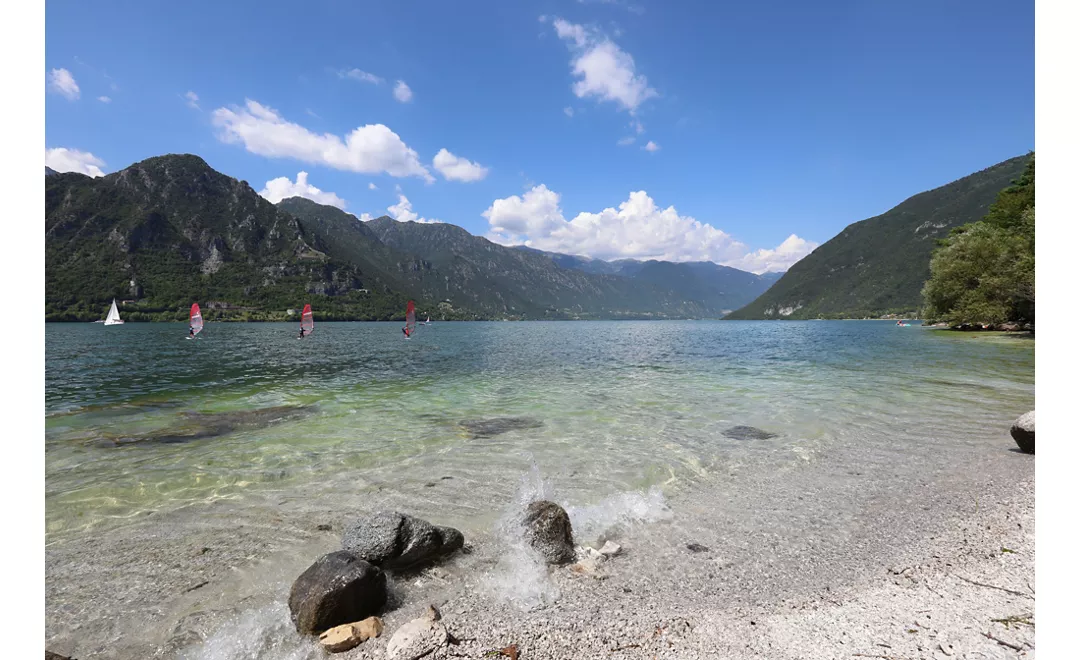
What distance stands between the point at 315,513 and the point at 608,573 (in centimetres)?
656

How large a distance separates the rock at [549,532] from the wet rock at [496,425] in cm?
874

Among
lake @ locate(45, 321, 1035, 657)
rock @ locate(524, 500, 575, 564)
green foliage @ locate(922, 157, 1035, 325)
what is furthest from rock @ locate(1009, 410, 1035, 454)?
green foliage @ locate(922, 157, 1035, 325)

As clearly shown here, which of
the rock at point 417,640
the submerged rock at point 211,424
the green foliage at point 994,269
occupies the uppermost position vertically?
the green foliage at point 994,269

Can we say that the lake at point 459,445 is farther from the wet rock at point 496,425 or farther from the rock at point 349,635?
the rock at point 349,635

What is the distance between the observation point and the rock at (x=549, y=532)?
24.3 ft

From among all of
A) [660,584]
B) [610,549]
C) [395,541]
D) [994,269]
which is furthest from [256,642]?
[994,269]

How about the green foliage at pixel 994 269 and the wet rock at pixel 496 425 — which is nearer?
the wet rock at pixel 496 425

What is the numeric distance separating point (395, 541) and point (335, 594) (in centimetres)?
146

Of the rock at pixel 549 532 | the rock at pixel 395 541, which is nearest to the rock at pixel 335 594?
the rock at pixel 395 541

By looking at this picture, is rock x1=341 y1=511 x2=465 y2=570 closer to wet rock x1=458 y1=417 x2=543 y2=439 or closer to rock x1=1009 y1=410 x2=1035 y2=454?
wet rock x1=458 y1=417 x2=543 y2=439

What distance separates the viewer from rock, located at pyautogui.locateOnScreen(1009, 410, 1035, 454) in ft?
40.2

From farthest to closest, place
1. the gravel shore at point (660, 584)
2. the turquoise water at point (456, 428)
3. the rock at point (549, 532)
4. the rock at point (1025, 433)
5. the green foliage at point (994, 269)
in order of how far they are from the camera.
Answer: the green foliage at point (994, 269) < the rock at point (1025, 433) < the turquoise water at point (456, 428) < the rock at point (549, 532) < the gravel shore at point (660, 584)

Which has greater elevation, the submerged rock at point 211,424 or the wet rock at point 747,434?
the wet rock at point 747,434
